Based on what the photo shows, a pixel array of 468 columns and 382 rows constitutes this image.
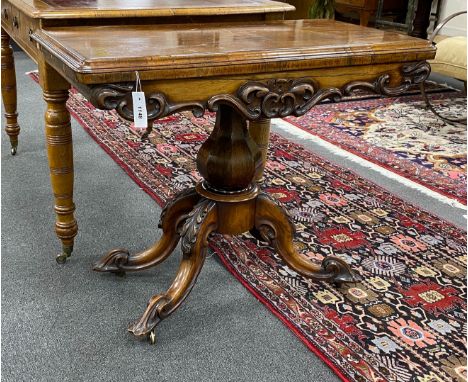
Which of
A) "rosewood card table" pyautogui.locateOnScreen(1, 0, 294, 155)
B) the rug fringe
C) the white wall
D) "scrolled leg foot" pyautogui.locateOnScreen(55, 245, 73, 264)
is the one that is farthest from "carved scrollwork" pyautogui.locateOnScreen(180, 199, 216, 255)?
the white wall

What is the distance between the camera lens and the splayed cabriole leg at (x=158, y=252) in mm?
1589

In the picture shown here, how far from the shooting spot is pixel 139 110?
106 centimetres

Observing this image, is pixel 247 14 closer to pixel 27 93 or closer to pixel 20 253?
pixel 20 253

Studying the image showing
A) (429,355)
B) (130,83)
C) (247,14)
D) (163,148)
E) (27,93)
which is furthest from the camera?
(27,93)

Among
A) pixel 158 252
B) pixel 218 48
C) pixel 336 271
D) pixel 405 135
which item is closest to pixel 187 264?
pixel 158 252

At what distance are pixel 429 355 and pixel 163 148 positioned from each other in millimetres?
1697

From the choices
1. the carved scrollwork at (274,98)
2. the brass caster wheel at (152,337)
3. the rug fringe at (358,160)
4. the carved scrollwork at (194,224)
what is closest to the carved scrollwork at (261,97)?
the carved scrollwork at (274,98)

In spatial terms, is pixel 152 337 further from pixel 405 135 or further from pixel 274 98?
pixel 405 135

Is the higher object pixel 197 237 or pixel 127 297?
pixel 197 237

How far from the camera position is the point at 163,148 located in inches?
107

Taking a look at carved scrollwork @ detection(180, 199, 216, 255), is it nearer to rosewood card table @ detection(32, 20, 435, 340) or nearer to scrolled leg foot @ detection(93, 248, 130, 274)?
rosewood card table @ detection(32, 20, 435, 340)

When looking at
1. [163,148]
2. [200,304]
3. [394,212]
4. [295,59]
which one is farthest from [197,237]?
[163,148]

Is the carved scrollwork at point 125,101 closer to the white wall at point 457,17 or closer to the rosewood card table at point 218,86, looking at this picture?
the rosewood card table at point 218,86

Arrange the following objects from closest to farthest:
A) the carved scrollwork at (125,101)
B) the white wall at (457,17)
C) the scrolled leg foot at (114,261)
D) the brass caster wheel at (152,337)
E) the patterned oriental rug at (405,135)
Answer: the carved scrollwork at (125,101)
the brass caster wheel at (152,337)
the scrolled leg foot at (114,261)
the patterned oriental rug at (405,135)
the white wall at (457,17)
